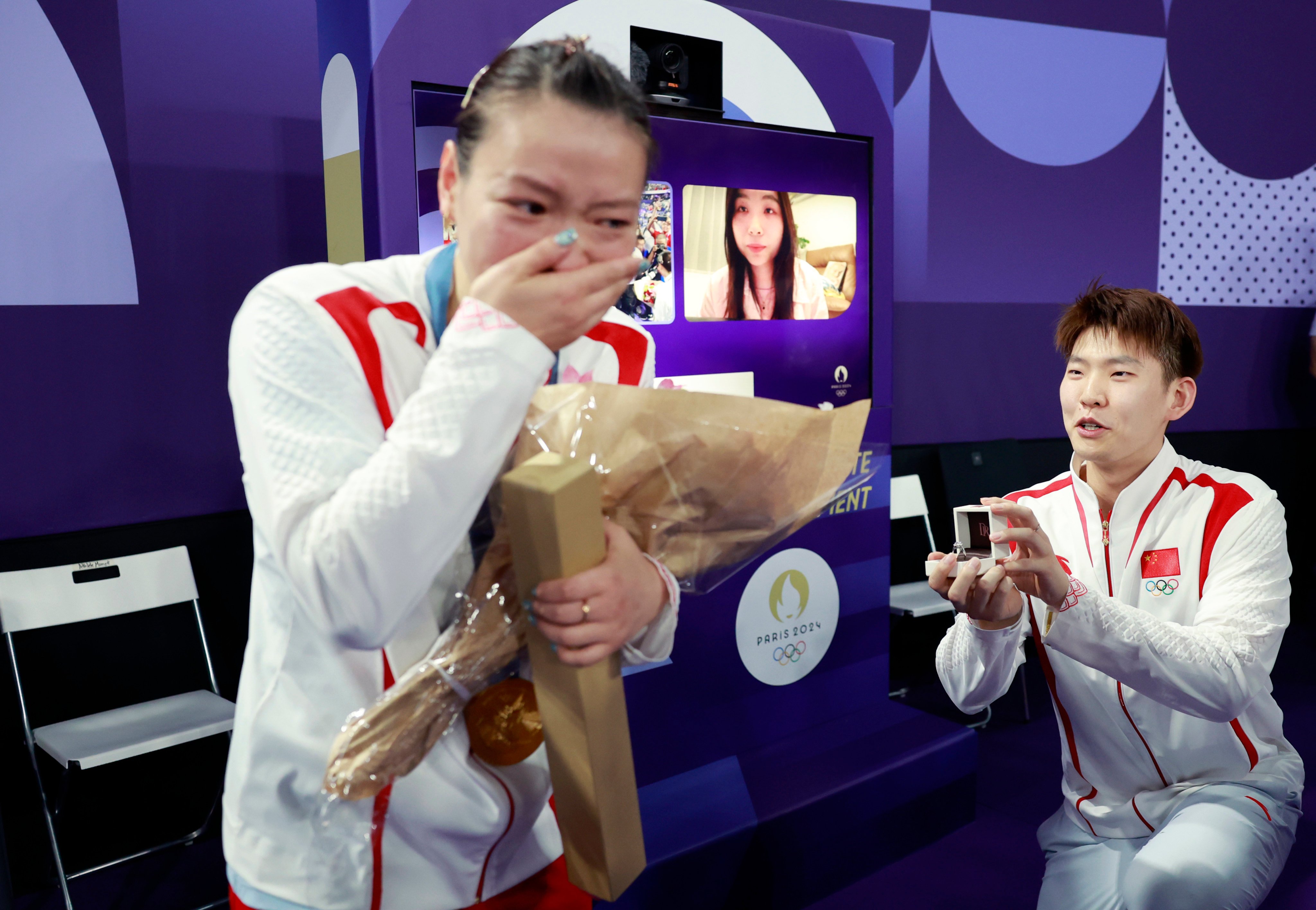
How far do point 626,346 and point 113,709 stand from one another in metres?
2.85

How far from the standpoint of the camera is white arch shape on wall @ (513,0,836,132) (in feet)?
8.96

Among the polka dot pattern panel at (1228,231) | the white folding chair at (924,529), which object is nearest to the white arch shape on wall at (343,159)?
the white folding chair at (924,529)

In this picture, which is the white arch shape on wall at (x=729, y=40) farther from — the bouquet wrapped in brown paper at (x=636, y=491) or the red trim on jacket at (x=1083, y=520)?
the bouquet wrapped in brown paper at (x=636, y=491)

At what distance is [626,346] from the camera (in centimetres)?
123

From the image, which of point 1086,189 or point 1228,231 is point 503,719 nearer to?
point 1086,189

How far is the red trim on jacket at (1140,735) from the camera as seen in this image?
1881mm

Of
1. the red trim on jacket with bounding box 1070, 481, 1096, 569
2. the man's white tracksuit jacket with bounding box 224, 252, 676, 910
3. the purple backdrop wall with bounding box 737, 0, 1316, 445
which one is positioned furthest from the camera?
the purple backdrop wall with bounding box 737, 0, 1316, 445

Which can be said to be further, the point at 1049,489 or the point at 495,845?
the point at 1049,489

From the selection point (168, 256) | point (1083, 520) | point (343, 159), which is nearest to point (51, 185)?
point (168, 256)

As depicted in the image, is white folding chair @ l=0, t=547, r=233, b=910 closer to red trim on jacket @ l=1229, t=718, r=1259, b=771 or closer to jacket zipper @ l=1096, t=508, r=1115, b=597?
jacket zipper @ l=1096, t=508, r=1115, b=597

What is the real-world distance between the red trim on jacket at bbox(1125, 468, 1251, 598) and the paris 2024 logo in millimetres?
1468

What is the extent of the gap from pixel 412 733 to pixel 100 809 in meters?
2.97

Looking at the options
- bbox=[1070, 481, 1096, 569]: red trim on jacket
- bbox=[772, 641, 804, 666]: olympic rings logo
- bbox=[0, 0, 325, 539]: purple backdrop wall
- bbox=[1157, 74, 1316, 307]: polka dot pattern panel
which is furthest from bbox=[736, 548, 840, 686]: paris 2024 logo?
bbox=[1157, 74, 1316, 307]: polka dot pattern panel

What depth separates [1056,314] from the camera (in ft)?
17.0
